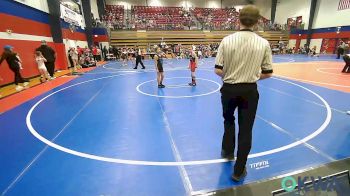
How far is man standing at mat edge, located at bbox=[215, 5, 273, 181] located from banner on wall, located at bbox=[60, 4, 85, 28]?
1738cm

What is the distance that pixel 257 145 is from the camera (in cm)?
408

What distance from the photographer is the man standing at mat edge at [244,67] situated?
2613 mm

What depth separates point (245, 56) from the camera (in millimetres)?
2621

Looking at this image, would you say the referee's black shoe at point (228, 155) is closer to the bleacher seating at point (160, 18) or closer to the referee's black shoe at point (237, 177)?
the referee's black shoe at point (237, 177)

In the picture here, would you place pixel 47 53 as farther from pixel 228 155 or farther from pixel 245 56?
pixel 245 56

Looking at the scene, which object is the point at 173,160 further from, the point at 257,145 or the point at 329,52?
the point at 329,52

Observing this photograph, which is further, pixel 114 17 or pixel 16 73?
pixel 114 17

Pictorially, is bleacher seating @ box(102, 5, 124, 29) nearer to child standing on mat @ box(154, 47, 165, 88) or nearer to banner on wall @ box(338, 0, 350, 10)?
child standing on mat @ box(154, 47, 165, 88)

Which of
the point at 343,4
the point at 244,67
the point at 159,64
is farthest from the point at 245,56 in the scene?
the point at 343,4

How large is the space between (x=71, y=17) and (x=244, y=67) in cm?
1995

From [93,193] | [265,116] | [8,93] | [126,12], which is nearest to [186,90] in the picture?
[265,116]

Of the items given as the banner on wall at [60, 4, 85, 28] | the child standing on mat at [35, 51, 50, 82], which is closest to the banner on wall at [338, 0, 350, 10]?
the banner on wall at [60, 4, 85, 28]

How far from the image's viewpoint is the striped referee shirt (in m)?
2.61

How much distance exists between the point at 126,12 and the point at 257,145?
32.3 m
